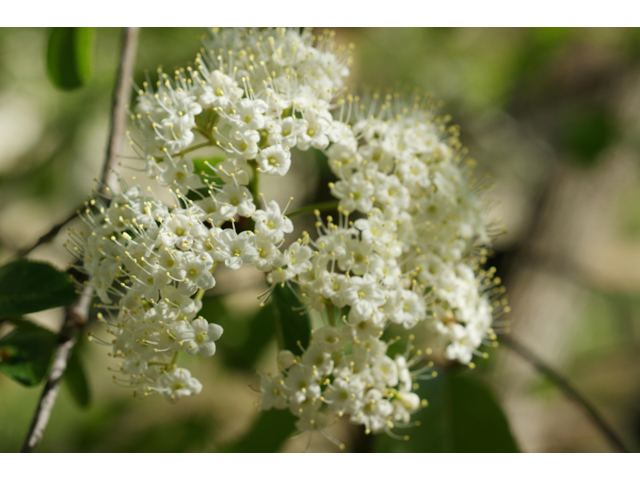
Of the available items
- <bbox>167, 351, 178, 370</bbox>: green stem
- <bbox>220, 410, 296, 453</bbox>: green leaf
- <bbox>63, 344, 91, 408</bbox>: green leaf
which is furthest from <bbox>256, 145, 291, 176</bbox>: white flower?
<bbox>220, 410, 296, 453</bbox>: green leaf

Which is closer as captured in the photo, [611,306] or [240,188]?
[240,188]

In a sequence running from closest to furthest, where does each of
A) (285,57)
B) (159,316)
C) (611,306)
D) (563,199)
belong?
(159,316) → (285,57) → (563,199) → (611,306)

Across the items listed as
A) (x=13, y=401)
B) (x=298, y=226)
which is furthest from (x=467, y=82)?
(x=13, y=401)

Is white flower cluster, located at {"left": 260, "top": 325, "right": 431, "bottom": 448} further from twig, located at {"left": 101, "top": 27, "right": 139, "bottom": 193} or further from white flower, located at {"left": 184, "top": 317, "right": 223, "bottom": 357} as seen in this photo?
twig, located at {"left": 101, "top": 27, "right": 139, "bottom": 193}

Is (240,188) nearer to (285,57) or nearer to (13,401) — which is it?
(285,57)

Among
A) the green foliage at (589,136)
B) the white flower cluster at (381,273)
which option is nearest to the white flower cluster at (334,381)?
the white flower cluster at (381,273)

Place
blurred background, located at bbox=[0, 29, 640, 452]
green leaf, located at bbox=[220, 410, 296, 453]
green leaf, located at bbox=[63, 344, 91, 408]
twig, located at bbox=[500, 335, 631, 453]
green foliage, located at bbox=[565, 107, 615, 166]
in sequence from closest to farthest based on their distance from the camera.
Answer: green leaf, located at bbox=[63, 344, 91, 408]
twig, located at bbox=[500, 335, 631, 453]
green leaf, located at bbox=[220, 410, 296, 453]
blurred background, located at bbox=[0, 29, 640, 452]
green foliage, located at bbox=[565, 107, 615, 166]

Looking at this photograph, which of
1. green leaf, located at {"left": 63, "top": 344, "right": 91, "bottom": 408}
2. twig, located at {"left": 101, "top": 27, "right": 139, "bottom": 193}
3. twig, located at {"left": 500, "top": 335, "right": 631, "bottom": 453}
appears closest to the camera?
twig, located at {"left": 101, "top": 27, "right": 139, "bottom": 193}
